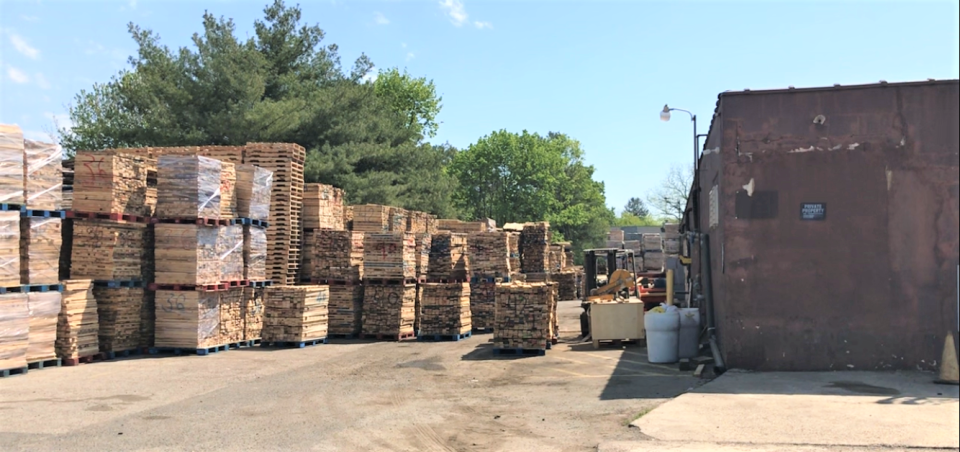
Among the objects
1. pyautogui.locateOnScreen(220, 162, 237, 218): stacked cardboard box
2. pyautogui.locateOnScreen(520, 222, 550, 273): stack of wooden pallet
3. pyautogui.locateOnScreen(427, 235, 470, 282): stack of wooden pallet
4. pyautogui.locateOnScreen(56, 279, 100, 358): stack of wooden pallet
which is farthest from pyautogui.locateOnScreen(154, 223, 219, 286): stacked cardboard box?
pyautogui.locateOnScreen(520, 222, 550, 273): stack of wooden pallet

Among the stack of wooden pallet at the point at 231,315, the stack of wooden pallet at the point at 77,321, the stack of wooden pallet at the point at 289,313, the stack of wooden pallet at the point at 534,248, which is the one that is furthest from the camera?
the stack of wooden pallet at the point at 534,248

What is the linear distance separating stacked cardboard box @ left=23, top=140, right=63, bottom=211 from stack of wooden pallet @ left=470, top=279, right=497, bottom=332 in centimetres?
1055

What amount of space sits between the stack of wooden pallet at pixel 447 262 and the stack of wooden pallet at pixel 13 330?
989 centimetres

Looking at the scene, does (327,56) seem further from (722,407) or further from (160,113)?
(722,407)

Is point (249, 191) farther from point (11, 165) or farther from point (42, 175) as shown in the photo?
point (11, 165)

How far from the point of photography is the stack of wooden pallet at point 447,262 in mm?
20531

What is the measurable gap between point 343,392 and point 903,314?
8864mm

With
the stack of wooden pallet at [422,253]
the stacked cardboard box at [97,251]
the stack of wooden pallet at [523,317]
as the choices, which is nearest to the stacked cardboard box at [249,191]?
the stacked cardboard box at [97,251]

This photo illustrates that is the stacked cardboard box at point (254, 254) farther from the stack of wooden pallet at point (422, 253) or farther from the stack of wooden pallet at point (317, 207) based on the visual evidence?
the stack of wooden pallet at point (422, 253)

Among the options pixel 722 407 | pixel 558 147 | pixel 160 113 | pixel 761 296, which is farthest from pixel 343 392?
pixel 558 147

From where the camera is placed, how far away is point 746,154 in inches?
482

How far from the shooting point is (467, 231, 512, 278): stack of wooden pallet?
2072cm

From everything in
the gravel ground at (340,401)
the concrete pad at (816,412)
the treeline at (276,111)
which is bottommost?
the gravel ground at (340,401)

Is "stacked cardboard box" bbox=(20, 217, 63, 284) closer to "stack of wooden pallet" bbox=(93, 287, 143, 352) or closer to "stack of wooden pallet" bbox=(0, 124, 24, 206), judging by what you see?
"stack of wooden pallet" bbox=(0, 124, 24, 206)
